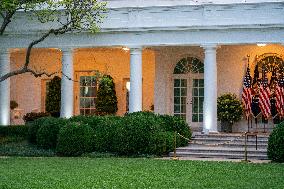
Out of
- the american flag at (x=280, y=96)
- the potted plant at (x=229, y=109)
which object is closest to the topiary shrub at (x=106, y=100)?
the potted plant at (x=229, y=109)

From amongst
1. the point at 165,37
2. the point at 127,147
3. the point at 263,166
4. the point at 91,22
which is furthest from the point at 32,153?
the point at 263,166

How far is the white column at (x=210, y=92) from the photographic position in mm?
26688

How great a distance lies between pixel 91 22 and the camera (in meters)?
25.4

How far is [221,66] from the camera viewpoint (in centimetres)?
2950

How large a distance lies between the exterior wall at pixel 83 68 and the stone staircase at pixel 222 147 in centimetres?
679

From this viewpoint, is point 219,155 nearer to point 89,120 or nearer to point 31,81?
point 89,120

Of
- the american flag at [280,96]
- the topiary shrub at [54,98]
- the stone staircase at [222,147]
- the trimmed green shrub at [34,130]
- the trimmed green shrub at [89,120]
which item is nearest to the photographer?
the stone staircase at [222,147]

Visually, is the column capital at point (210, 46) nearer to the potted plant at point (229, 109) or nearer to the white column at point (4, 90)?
the potted plant at point (229, 109)

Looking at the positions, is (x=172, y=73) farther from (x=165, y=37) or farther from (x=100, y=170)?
(x=100, y=170)

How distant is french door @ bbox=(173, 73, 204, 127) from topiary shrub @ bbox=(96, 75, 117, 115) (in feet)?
11.3

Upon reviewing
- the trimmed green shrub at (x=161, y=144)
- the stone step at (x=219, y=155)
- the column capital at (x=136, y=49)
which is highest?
the column capital at (x=136, y=49)

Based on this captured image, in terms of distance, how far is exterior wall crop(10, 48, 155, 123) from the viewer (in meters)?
32.2

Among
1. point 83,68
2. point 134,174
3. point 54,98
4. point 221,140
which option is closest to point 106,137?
point 221,140

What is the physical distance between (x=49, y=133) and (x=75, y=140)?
186 centimetres
